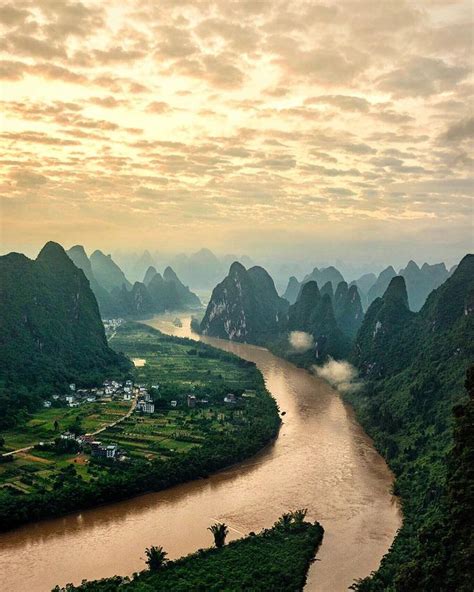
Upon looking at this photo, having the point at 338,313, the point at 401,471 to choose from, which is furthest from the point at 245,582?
the point at 338,313

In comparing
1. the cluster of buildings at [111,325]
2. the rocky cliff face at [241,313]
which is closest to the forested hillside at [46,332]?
the cluster of buildings at [111,325]

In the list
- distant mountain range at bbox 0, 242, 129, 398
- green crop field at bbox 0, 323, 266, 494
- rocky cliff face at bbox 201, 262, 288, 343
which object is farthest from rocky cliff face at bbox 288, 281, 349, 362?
distant mountain range at bbox 0, 242, 129, 398

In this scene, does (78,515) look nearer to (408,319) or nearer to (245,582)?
(245,582)

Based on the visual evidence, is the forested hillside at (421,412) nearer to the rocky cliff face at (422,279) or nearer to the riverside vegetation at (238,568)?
the riverside vegetation at (238,568)

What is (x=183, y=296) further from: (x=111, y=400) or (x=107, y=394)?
(x=111, y=400)

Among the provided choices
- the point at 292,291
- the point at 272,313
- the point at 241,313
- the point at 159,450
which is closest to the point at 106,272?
the point at 292,291

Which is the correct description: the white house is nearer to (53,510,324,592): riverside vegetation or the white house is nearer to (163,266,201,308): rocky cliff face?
(53,510,324,592): riverside vegetation
